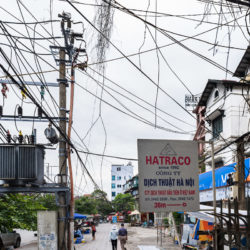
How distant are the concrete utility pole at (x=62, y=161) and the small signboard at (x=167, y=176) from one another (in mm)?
3309

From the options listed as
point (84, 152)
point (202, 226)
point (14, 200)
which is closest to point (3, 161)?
point (84, 152)

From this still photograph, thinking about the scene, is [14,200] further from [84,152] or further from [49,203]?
[49,203]

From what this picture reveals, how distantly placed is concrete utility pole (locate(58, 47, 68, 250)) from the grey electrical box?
1.12 m

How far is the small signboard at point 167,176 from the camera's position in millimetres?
5965

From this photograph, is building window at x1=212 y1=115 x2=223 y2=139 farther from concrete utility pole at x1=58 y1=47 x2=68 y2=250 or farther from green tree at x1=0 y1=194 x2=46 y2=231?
concrete utility pole at x1=58 y1=47 x2=68 y2=250

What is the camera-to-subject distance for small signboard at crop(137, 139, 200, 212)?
596 cm

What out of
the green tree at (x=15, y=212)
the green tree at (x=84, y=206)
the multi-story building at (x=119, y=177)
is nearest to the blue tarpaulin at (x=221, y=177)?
the green tree at (x=15, y=212)

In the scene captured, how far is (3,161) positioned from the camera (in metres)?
7.36

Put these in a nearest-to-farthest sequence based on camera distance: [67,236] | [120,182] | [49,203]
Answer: [67,236] < [49,203] < [120,182]

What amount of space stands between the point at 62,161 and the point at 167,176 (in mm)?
3718

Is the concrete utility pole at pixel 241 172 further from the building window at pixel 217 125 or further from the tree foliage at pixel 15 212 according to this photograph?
the building window at pixel 217 125

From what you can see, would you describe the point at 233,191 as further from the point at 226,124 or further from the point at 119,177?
the point at 119,177

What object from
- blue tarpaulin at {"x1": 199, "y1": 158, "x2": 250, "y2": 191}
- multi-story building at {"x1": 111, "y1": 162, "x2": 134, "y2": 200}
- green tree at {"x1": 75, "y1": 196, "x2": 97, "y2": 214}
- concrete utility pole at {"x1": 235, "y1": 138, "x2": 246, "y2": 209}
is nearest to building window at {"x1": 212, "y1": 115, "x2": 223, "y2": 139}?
blue tarpaulin at {"x1": 199, "y1": 158, "x2": 250, "y2": 191}

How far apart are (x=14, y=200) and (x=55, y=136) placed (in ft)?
10.6
